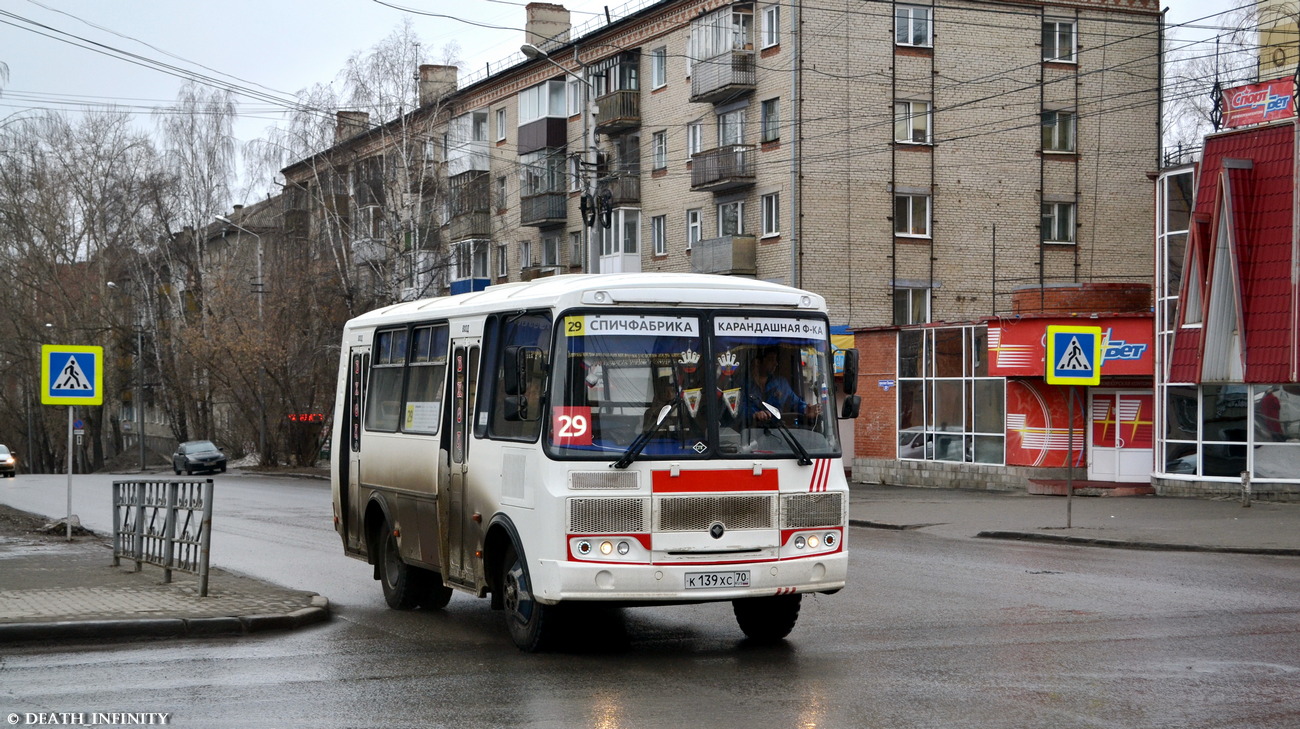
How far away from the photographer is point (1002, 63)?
1668 inches

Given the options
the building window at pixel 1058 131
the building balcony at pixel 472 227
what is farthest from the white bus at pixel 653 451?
the building balcony at pixel 472 227

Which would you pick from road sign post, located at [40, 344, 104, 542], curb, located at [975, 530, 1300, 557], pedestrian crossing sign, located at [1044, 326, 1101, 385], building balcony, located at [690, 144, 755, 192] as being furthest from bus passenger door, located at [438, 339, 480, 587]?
building balcony, located at [690, 144, 755, 192]

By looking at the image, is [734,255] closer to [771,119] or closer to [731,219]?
[731,219]

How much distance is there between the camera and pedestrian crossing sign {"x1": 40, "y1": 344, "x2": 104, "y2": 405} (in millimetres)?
18562

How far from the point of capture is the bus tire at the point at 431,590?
12.8 m

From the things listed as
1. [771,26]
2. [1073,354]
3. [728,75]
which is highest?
[771,26]

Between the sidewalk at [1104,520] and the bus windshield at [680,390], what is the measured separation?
1044 cm

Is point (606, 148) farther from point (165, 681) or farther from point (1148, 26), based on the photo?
point (165, 681)

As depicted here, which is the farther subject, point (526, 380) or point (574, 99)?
point (574, 99)

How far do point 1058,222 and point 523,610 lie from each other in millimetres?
36439

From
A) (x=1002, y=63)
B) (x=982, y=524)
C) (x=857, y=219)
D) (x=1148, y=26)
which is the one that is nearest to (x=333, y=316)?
(x=857, y=219)

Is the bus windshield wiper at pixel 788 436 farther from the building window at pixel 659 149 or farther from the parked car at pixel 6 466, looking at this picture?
the parked car at pixel 6 466

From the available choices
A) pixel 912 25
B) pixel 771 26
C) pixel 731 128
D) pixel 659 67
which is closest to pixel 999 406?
pixel 912 25

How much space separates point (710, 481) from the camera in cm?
984
